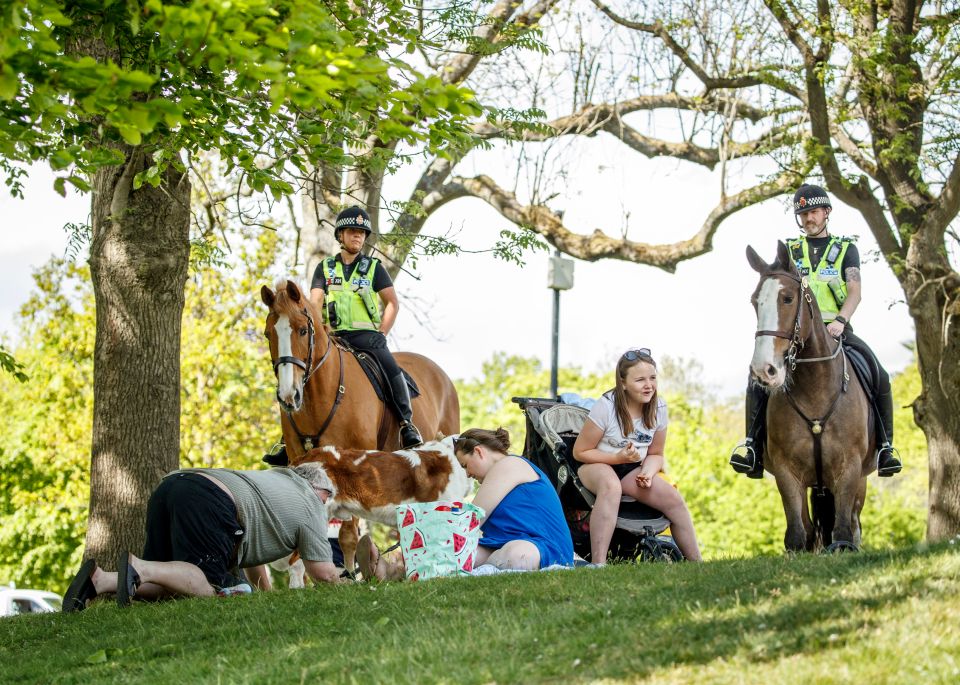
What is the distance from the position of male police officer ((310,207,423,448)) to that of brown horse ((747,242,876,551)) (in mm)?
3561

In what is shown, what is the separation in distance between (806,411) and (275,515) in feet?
14.8

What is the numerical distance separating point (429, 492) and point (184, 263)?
409 centimetres

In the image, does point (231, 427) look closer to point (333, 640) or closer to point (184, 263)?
point (184, 263)

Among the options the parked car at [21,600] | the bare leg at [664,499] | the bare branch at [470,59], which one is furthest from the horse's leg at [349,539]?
the parked car at [21,600]

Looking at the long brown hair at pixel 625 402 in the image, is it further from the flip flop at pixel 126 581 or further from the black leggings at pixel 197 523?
the flip flop at pixel 126 581

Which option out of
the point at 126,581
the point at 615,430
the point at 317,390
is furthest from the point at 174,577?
the point at 615,430

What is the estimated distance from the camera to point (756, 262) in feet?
32.0

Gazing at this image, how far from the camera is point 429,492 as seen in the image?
9.55 metres

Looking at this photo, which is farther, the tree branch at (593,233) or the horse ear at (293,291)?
the tree branch at (593,233)

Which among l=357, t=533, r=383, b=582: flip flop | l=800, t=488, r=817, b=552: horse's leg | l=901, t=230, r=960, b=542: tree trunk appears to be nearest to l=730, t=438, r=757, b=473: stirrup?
l=800, t=488, r=817, b=552: horse's leg

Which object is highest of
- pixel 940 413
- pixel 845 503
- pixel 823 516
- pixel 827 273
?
pixel 827 273

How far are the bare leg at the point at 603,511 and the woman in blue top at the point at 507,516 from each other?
0.64 metres

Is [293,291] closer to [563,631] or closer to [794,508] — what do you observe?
[794,508]

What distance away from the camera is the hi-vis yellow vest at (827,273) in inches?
412
